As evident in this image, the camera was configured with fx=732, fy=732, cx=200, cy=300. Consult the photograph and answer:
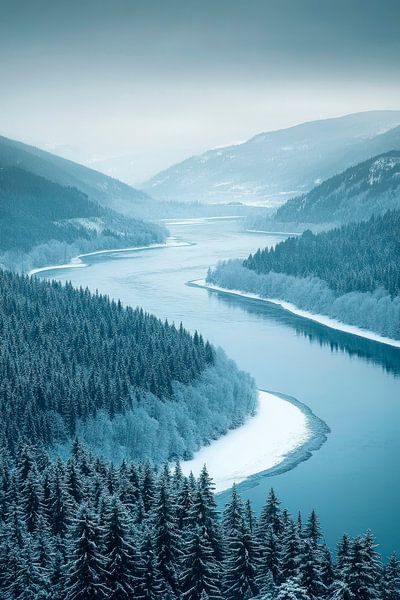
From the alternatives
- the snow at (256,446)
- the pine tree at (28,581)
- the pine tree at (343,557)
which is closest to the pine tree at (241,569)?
the pine tree at (343,557)

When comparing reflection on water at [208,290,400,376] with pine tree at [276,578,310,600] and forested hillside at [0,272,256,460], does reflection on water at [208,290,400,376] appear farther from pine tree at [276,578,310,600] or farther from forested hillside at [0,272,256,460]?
pine tree at [276,578,310,600]

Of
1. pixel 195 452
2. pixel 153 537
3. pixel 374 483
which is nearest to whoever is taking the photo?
pixel 153 537

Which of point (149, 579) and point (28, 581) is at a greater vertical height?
point (28, 581)

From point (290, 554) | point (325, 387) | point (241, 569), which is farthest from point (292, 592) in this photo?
point (325, 387)

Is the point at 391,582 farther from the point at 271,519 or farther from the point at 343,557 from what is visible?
the point at 271,519

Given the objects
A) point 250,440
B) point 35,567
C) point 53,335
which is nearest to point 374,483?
point 250,440

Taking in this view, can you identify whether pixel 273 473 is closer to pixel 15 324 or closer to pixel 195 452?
pixel 195 452

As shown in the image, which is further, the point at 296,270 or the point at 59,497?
the point at 296,270
